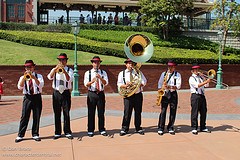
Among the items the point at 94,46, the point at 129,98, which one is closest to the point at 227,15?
the point at 94,46

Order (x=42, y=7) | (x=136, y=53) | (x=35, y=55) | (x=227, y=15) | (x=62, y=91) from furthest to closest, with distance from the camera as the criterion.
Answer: (x=42, y=7) < (x=227, y=15) < (x=35, y=55) < (x=136, y=53) < (x=62, y=91)

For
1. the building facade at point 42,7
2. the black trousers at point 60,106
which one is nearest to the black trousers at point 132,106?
the black trousers at point 60,106

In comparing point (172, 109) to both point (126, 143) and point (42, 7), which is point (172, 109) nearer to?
point (126, 143)

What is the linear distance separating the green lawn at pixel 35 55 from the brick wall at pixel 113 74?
1.39m

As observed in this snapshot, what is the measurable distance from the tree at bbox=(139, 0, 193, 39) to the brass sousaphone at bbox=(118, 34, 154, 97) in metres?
19.7

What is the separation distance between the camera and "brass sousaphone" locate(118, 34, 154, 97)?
7738mm

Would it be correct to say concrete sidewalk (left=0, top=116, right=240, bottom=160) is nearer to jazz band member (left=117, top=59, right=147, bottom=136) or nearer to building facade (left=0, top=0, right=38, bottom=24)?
jazz band member (left=117, top=59, right=147, bottom=136)

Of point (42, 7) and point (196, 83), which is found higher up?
point (42, 7)

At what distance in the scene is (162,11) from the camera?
27109 millimetres

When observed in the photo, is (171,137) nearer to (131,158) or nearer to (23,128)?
(131,158)

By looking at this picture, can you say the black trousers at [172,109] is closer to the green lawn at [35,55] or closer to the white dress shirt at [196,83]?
the white dress shirt at [196,83]

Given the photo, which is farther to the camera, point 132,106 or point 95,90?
point 132,106

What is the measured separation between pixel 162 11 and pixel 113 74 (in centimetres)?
1020

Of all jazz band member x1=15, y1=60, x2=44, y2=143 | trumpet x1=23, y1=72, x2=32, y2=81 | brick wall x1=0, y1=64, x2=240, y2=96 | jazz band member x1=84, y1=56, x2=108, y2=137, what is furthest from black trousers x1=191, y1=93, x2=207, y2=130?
brick wall x1=0, y1=64, x2=240, y2=96
